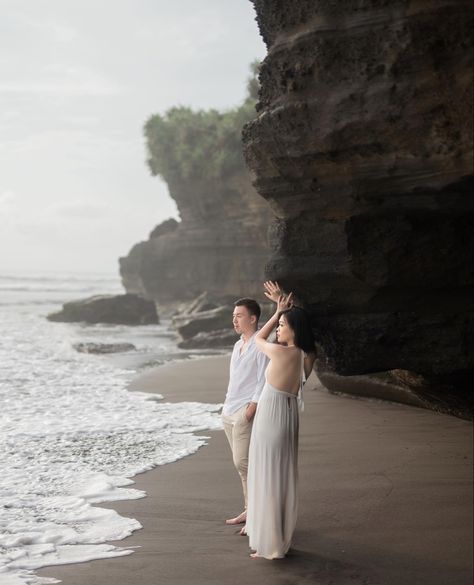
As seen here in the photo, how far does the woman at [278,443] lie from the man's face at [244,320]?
0.55m

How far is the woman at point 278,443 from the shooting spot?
5449 mm

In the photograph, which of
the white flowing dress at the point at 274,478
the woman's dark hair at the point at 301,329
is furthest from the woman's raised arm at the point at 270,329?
the white flowing dress at the point at 274,478

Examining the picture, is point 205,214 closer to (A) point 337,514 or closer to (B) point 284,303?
(A) point 337,514

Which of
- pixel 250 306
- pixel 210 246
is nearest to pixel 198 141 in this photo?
pixel 210 246

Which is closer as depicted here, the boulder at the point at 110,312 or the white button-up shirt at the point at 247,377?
the white button-up shirt at the point at 247,377

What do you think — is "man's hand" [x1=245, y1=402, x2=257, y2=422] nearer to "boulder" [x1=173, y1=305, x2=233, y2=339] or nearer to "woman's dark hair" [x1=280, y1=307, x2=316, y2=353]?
"woman's dark hair" [x1=280, y1=307, x2=316, y2=353]

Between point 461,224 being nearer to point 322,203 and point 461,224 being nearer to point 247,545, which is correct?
point 322,203

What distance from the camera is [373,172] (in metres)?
5.13

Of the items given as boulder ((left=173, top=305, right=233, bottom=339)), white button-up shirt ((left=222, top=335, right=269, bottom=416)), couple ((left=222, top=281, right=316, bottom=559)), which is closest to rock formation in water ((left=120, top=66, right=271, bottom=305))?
boulder ((left=173, top=305, right=233, bottom=339))

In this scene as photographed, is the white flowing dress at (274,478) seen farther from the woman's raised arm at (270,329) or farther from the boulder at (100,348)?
the boulder at (100,348)

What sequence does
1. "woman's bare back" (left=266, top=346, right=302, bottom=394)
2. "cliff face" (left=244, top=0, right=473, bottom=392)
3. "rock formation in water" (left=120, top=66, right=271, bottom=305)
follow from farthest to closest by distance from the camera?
1. "rock formation in water" (left=120, top=66, right=271, bottom=305)
2. "woman's bare back" (left=266, top=346, right=302, bottom=394)
3. "cliff face" (left=244, top=0, right=473, bottom=392)

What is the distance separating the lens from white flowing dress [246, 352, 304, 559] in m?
5.44

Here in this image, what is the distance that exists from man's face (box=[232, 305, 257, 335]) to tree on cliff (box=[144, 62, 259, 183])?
28936 millimetres

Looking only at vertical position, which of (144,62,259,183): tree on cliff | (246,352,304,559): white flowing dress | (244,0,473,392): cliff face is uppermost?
(144,62,259,183): tree on cliff
